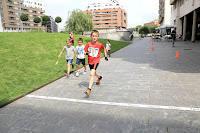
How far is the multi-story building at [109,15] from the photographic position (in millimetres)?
105250

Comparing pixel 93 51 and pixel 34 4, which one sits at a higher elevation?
pixel 34 4

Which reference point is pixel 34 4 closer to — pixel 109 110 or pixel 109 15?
pixel 109 15

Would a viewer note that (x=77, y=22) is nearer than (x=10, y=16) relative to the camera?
Yes

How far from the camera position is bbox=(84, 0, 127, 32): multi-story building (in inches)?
4144

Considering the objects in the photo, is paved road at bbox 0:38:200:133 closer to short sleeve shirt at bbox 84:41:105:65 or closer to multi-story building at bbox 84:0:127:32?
short sleeve shirt at bbox 84:41:105:65

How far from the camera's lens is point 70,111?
3.48 m

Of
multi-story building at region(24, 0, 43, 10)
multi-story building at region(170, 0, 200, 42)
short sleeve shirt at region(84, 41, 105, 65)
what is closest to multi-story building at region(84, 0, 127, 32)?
multi-story building at region(24, 0, 43, 10)

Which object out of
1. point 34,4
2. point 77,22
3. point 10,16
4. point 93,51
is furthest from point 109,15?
point 93,51

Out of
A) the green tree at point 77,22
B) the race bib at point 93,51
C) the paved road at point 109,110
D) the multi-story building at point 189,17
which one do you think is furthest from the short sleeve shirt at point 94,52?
the green tree at point 77,22

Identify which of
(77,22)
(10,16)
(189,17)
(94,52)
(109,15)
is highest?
(109,15)

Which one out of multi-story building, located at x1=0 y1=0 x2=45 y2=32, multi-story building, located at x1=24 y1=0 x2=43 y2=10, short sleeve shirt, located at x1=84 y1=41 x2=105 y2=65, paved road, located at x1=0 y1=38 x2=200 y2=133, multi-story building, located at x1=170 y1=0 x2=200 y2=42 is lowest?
paved road, located at x1=0 y1=38 x2=200 y2=133

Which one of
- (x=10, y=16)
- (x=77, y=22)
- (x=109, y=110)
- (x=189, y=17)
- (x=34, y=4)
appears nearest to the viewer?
(x=109, y=110)

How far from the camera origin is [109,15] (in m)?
108

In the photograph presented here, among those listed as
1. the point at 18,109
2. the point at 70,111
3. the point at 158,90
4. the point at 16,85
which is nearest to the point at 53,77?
the point at 16,85
